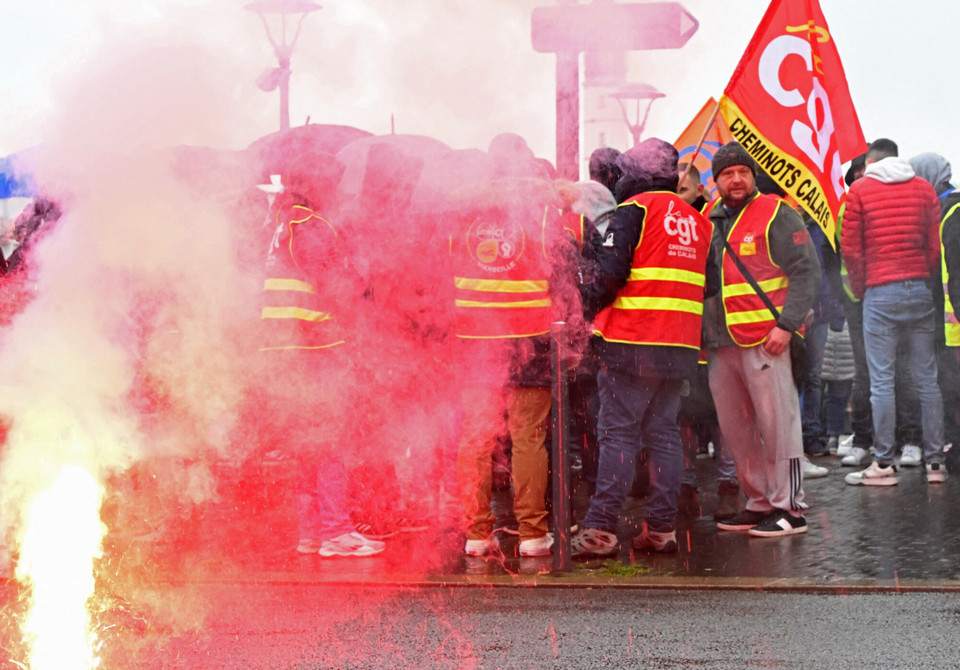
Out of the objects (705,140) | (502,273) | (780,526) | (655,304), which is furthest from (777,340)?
(705,140)

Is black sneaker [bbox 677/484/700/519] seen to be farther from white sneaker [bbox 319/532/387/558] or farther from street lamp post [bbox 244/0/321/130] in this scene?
street lamp post [bbox 244/0/321/130]

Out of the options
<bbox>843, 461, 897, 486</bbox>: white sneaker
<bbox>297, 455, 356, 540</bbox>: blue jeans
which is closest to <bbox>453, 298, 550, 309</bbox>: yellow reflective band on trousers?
<bbox>297, 455, 356, 540</bbox>: blue jeans

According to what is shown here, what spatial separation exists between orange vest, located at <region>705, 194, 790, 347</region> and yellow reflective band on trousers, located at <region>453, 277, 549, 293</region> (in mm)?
1279

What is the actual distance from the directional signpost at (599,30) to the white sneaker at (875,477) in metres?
4.21

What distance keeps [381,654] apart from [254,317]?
2349 mm

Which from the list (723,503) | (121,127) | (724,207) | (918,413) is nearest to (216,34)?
(121,127)

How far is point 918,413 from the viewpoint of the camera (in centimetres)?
935

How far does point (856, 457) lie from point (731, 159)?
140 inches

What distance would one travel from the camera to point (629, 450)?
6355 mm

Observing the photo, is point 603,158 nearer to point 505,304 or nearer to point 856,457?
point 505,304

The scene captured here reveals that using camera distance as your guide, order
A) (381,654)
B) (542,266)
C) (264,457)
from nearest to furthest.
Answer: (381,654), (542,266), (264,457)

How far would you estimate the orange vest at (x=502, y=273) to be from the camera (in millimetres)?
6141

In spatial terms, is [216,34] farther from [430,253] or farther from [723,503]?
[723,503]

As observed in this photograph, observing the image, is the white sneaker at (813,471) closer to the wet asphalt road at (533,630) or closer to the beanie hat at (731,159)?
the beanie hat at (731,159)
